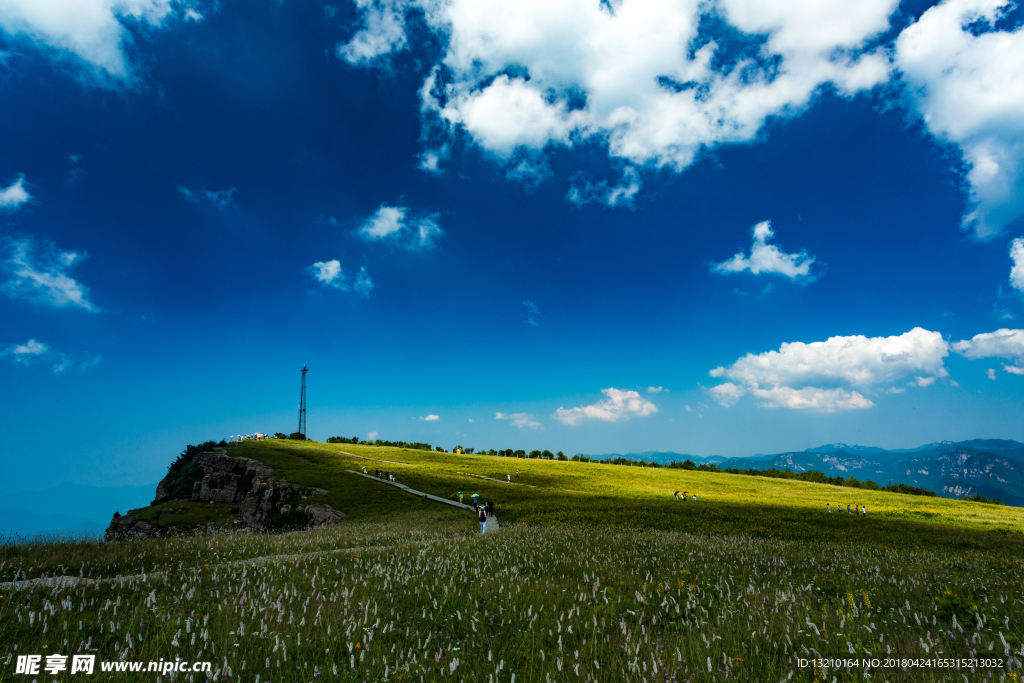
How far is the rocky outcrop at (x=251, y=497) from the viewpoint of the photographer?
38625 mm

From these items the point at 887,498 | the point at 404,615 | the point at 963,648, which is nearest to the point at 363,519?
the point at 404,615

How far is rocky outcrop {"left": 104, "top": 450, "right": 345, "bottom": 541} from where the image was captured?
38625 mm

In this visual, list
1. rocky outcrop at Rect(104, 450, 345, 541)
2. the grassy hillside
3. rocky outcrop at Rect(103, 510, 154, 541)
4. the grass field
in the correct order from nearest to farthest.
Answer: the grass field → the grassy hillside → rocky outcrop at Rect(104, 450, 345, 541) → rocky outcrop at Rect(103, 510, 154, 541)

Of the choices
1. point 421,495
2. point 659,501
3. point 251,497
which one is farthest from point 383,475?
point 659,501

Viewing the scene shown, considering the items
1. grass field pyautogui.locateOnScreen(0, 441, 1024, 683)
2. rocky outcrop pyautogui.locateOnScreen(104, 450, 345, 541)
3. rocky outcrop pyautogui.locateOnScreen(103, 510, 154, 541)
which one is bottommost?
rocky outcrop pyautogui.locateOnScreen(103, 510, 154, 541)

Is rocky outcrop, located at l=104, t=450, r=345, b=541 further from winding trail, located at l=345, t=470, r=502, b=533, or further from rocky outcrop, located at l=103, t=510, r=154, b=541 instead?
winding trail, located at l=345, t=470, r=502, b=533

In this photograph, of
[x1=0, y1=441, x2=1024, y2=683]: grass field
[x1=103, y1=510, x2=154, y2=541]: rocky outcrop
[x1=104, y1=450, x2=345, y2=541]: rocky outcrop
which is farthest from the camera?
[x1=103, y1=510, x2=154, y2=541]: rocky outcrop

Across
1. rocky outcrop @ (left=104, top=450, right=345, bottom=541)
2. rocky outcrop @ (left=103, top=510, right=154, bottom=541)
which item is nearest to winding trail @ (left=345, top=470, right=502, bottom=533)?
rocky outcrop @ (left=104, top=450, right=345, bottom=541)

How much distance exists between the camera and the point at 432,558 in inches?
404

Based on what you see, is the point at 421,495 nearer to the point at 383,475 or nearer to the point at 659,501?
the point at 383,475

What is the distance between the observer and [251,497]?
4619 centimetres

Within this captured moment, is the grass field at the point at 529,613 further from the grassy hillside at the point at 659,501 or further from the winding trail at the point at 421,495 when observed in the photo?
the winding trail at the point at 421,495

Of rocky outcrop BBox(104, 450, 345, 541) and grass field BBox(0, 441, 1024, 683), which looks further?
rocky outcrop BBox(104, 450, 345, 541)

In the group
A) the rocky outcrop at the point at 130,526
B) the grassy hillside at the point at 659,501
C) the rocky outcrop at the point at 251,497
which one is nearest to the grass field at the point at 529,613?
the grassy hillside at the point at 659,501
